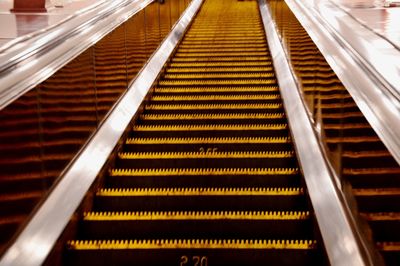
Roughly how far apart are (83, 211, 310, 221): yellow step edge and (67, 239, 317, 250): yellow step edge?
0.13 meters

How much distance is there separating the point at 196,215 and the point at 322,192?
0.66 m

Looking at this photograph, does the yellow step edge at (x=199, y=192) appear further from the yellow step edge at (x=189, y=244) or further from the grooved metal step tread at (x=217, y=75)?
the grooved metal step tread at (x=217, y=75)

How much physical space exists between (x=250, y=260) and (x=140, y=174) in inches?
44.1

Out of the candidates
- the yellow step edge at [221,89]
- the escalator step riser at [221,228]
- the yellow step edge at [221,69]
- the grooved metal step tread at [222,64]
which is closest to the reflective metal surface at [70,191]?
the escalator step riser at [221,228]

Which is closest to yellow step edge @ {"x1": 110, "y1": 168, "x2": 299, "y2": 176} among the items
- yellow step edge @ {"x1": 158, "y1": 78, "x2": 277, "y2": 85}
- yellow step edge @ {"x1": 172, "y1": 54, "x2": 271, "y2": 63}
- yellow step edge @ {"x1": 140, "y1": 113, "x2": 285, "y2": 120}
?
yellow step edge @ {"x1": 140, "y1": 113, "x2": 285, "y2": 120}

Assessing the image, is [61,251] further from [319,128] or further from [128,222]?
[319,128]

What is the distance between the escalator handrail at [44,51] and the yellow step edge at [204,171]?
0.83m

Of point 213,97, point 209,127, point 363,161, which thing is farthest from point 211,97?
point 363,161

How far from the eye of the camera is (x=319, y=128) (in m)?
3.94

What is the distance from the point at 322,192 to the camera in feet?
9.98

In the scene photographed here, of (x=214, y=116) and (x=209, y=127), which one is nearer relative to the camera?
(x=209, y=127)

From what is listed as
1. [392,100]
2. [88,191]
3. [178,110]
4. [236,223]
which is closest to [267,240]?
[236,223]

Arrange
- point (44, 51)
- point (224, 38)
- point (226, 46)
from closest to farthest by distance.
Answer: point (44, 51), point (226, 46), point (224, 38)

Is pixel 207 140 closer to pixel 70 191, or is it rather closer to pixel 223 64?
pixel 70 191
